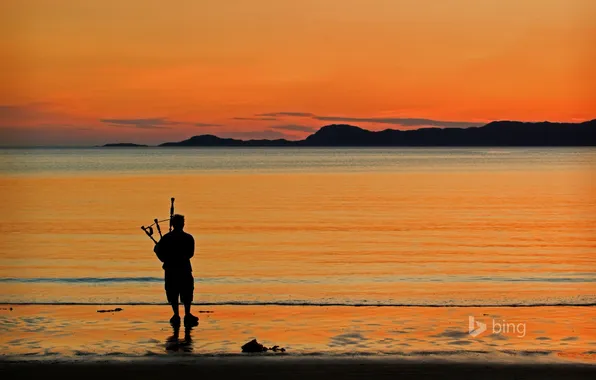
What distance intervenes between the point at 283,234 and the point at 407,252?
698 cm

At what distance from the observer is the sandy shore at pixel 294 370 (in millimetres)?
10625

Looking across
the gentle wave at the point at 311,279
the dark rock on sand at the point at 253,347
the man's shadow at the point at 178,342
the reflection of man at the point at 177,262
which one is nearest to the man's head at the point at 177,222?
the reflection of man at the point at 177,262

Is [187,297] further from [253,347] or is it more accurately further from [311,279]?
[311,279]

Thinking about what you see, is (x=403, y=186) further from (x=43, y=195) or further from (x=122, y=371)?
(x=122, y=371)

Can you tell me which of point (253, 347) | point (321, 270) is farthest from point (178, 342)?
point (321, 270)

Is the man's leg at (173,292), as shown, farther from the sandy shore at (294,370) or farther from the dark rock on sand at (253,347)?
the sandy shore at (294,370)

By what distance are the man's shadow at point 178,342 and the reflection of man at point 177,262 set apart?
29cm

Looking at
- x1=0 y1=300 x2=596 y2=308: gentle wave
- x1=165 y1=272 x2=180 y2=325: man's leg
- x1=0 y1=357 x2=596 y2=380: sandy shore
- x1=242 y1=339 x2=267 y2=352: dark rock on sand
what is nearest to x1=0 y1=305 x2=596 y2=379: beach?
x1=0 y1=357 x2=596 y2=380: sandy shore

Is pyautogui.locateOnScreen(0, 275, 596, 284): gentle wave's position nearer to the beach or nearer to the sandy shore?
the beach

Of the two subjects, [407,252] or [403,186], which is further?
[403,186]

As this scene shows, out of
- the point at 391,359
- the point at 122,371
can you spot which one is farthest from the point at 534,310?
the point at 122,371

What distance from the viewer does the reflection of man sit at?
1392cm

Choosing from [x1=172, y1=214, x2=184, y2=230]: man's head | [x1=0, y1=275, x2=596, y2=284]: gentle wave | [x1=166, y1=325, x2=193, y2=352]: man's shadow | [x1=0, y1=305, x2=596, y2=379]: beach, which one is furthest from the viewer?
[x1=0, y1=275, x2=596, y2=284]: gentle wave

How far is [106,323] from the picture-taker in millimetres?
14625
